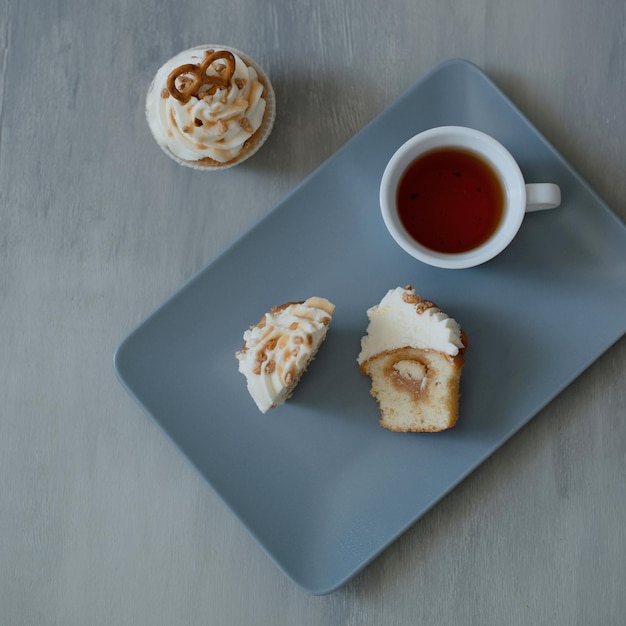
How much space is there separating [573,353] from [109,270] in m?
1.23

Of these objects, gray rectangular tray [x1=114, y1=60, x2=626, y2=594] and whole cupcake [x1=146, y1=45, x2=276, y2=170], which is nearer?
whole cupcake [x1=146, y1=45, x2=276, y2=170]

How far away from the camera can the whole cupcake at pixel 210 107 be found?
1.63m

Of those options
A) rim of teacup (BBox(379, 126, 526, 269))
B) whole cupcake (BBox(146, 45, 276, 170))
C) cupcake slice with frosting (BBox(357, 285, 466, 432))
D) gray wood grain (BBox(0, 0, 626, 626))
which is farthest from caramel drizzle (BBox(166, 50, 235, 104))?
cupcake slice with frosting (BBox(357, 285, 466, 432))

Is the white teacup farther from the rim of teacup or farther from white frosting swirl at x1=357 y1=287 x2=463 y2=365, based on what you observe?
white frosting swirl at x1=357 y1=287 x2=463 y2=365

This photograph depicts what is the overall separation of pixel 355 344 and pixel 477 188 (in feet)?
1.62

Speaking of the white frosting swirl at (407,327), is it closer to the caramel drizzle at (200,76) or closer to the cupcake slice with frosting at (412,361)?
the cupcake slice with frosting at (412,361)

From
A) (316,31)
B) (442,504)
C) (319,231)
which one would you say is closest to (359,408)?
(442,504)

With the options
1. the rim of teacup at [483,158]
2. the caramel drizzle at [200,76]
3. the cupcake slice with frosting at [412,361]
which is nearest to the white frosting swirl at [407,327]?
the cupcake slice with frosting at [412,361]

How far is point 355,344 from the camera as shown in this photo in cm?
184

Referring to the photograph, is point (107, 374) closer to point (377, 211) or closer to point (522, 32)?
point (377, 211)

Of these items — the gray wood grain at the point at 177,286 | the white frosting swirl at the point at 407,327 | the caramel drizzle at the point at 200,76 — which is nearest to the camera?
the caramel drizzle at the point at 200,76

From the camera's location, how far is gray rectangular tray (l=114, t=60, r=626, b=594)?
69.6 inches

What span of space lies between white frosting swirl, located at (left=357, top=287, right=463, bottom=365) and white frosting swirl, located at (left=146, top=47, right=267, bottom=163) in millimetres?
539

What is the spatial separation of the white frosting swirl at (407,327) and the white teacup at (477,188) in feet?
0.39
